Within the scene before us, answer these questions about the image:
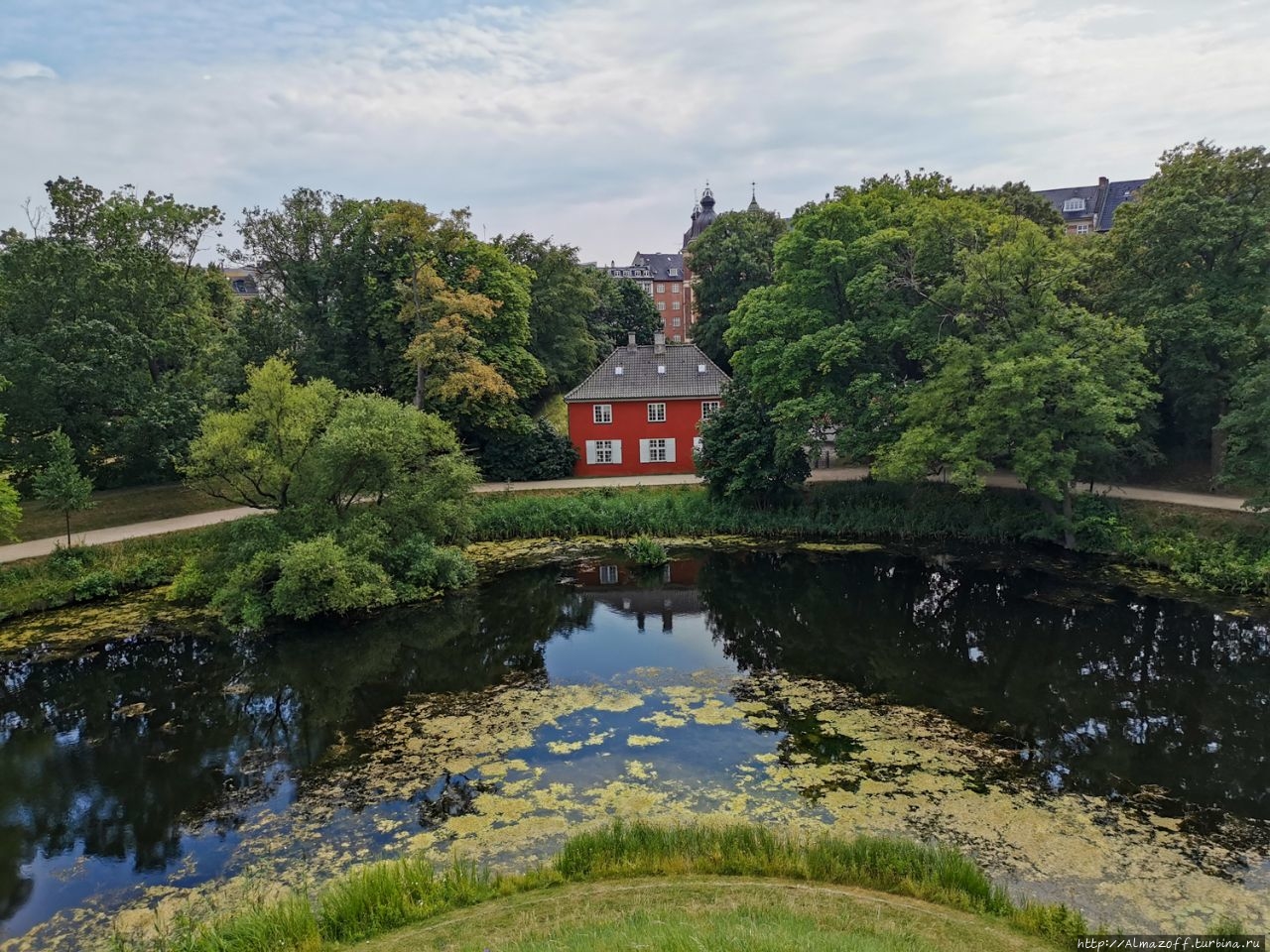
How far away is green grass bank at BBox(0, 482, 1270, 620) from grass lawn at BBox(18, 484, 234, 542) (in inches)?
121

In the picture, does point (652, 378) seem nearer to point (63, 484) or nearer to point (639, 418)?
point (639, 418)

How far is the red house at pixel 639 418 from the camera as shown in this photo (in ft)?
99.3

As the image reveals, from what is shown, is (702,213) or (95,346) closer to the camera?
(95,346)

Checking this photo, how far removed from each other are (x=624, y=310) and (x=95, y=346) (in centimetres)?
3528

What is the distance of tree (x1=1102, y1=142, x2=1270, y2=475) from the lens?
19.6m

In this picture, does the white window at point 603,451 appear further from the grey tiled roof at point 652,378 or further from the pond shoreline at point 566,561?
the pond shoreline at point 566,561

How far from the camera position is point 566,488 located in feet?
90.4

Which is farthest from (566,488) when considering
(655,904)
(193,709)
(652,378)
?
(655,904)

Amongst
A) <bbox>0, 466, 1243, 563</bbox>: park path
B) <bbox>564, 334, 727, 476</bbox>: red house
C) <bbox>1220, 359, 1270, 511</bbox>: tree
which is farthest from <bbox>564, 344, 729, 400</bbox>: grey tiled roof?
<bbox>1220, 359, 1270, 511</bbox>: tree

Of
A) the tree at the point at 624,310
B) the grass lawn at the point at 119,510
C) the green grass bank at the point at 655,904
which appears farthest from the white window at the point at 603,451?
the green grass bank at the point at 655,904

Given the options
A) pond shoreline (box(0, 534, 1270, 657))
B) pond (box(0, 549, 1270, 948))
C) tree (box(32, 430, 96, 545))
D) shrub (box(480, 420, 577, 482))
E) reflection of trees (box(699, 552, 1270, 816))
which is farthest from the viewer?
shrub (box(480, 420, 577, 482))

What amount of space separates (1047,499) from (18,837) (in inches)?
903

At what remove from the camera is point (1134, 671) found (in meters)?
13.1

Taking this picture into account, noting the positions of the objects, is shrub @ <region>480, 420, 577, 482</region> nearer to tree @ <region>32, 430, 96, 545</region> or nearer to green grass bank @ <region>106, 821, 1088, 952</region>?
tree @ <region>32, 430, 96, 545</region>
